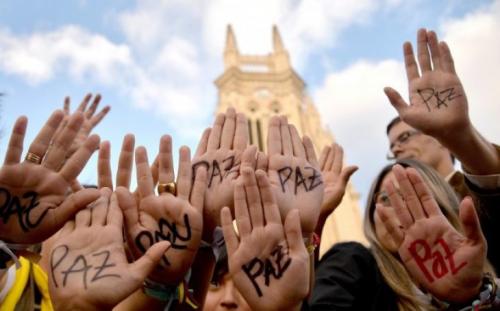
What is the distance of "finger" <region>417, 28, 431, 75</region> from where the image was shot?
2.04 m

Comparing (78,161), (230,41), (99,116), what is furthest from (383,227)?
(230,41)

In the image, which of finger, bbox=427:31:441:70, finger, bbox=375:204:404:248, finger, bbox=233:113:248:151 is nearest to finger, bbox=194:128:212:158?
finger, bbox=233:113:248:151

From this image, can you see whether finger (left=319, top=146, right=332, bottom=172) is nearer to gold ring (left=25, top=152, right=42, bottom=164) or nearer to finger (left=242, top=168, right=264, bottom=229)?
finger (left=242, top=168, right=264, bottom=229)

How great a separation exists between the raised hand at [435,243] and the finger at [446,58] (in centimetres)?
70

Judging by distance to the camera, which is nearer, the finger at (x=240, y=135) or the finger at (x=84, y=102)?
the finger at (x=240, y=135)

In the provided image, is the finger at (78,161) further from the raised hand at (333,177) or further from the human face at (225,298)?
the raised hand at (333,177)

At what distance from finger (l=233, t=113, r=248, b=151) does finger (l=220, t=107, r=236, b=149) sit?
0.06 ft

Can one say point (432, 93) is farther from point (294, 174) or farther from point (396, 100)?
point (294, 174)

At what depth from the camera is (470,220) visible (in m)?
1.38

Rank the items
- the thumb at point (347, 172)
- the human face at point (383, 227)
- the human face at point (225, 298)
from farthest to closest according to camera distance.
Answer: the thumb at point (347, 172) < the human face at point (383, 227) < the human face at point (225, 298)

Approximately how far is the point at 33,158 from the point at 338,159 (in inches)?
65.4

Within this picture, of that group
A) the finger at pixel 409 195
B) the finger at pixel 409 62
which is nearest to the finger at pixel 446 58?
the finger at pixel 409 62

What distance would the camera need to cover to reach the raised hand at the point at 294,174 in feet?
5.19

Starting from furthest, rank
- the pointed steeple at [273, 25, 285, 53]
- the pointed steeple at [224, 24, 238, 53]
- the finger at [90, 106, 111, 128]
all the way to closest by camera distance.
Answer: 1. the pointed steeple at [273, 25, 285, 53]
2. the pointed steeple at [224, 24, 238, 53]
3. the finger at [90, 106, 111, 128]
